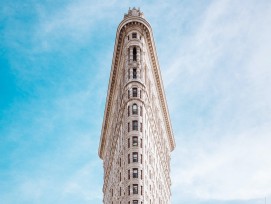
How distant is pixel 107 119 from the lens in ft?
450

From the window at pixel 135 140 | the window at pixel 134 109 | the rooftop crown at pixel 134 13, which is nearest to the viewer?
the window at pixel 135 140

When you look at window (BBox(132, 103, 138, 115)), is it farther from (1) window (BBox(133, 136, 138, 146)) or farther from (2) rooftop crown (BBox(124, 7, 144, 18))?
(2) rooftop crown (BBox(124, 7, 144, 18))

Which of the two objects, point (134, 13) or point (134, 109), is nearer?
point (134, 109)

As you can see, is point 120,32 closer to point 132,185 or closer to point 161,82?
point 161,82

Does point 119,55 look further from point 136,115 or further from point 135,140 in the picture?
point 135,140

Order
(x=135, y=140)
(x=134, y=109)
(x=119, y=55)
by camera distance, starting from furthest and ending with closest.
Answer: (x=119, y=55)
(x=134, y=109)
(x=135, y=140)

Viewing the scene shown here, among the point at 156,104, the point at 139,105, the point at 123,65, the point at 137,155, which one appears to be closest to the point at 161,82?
the point at 156,104

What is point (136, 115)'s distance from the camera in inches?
3770

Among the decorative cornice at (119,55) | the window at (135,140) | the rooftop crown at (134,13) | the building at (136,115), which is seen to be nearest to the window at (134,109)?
the building at (136,115)

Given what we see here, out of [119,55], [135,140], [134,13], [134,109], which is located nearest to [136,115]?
[134,109]

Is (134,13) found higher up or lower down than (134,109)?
higher up

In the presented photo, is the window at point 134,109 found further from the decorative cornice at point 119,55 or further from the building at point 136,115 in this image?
the decorative cornice at point 119,55

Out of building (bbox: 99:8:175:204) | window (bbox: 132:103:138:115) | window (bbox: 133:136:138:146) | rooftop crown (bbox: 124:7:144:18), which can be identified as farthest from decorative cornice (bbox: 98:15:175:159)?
window (bbox: 133:136:138:146)

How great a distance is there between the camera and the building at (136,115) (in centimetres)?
9062
